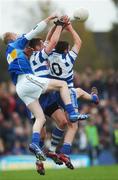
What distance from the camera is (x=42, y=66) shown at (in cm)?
2011

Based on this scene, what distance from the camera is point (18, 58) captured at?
19.4 m

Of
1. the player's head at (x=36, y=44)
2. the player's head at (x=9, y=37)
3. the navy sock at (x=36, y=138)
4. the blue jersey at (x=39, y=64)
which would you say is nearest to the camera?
the navy sock at (x=36, y=138)

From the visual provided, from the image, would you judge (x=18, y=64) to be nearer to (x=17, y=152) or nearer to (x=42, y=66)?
(x=42, y=66)

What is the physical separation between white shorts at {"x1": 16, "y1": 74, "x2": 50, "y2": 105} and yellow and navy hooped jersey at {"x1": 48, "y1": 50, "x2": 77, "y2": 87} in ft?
2.82

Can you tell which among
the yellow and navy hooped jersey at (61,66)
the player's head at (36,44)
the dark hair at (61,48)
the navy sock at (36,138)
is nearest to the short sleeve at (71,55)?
the yellow and navy hooped jersey at (61,66)

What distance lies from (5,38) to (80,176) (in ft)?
12.6

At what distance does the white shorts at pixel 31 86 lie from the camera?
763 inches

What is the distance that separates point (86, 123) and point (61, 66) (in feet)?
40.7

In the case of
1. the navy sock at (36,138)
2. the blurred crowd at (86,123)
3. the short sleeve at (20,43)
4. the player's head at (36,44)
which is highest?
the short sleeve at (20,43)

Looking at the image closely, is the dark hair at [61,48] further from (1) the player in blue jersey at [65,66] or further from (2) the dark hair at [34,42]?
(2) the dark hair at [34,42]

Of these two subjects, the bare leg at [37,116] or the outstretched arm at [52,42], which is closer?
the bare leg at [37,116]

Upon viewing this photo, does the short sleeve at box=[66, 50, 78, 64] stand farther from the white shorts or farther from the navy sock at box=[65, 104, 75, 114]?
the navy sock at box=[65, 104, 75, 114]

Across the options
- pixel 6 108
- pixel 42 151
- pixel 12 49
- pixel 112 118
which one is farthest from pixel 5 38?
pixel 112 118

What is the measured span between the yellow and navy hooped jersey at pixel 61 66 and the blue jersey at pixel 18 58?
88cm
